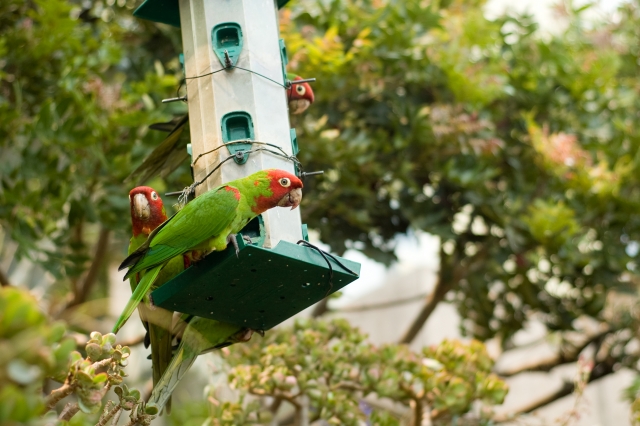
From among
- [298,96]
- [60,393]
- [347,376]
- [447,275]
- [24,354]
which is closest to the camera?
[24,354]

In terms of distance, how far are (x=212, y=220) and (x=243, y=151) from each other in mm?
610

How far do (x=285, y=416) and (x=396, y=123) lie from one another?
8.28 feet

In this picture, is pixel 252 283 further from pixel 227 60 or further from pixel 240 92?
pixel 227 60

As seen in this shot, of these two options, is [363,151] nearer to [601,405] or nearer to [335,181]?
[335,181]

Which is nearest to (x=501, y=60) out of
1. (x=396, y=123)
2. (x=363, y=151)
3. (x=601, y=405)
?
(x=396, y=123)

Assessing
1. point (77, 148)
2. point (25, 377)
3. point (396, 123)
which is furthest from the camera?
point (396, 123)

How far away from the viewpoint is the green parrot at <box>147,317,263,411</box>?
371cm

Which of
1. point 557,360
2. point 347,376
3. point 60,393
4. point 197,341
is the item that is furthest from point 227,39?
point 557,360

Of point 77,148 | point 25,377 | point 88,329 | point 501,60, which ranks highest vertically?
point 501,60

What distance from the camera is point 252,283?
336 cm

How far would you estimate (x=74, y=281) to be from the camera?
5.76 metres

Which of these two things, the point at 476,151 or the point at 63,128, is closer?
the point at 63,128

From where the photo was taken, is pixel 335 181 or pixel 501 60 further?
pixel 501 60

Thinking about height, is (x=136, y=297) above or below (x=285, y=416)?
below
